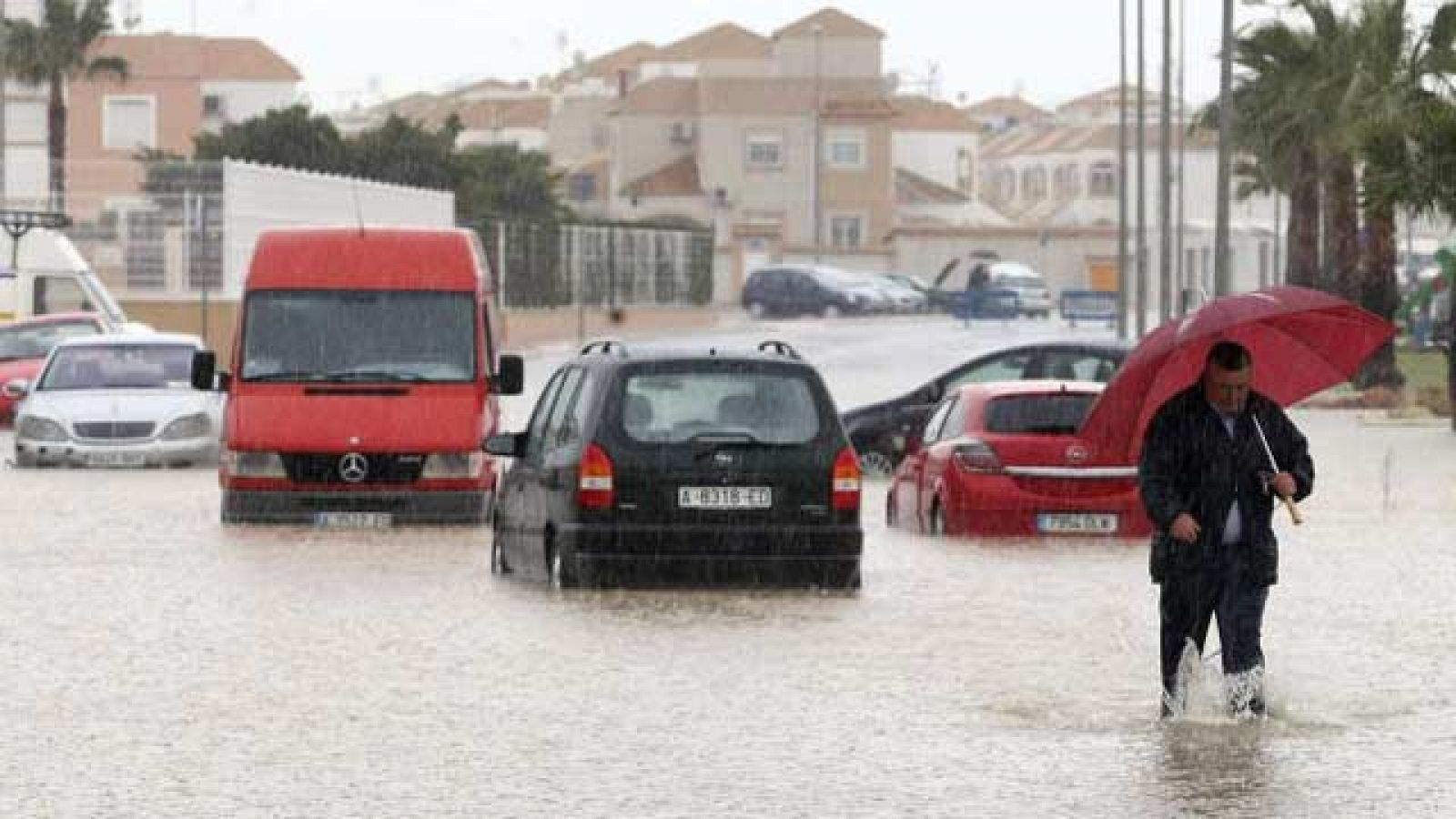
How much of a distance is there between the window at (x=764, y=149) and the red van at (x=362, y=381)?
131674mm

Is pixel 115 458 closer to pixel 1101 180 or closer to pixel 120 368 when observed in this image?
pixel 120 368

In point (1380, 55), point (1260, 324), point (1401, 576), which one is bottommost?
point (1401, 576)

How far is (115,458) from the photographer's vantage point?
35.2 metres

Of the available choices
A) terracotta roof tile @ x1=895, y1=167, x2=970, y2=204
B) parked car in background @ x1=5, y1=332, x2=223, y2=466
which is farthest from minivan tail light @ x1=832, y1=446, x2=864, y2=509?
terracotta roof tile @ x1=895, y1=167, x2=970, y2=204

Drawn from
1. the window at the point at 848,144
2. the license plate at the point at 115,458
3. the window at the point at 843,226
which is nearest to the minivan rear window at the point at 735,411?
the license plate at the point at 115,458

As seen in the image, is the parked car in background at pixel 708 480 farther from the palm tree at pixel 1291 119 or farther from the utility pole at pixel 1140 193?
the utility pole at pixel 1140 193

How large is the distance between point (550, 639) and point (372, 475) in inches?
337

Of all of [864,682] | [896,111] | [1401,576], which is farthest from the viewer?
[896,111]

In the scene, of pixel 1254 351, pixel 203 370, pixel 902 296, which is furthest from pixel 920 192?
pixel 1254 351

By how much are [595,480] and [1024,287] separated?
326 ft

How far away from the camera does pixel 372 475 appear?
2681 centimetres

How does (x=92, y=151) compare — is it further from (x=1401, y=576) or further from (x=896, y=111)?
(x=1401, y=576)

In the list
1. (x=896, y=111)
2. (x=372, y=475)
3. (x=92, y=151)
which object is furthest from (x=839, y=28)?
(x=372, y=475)

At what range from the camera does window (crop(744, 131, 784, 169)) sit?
6314 inches
